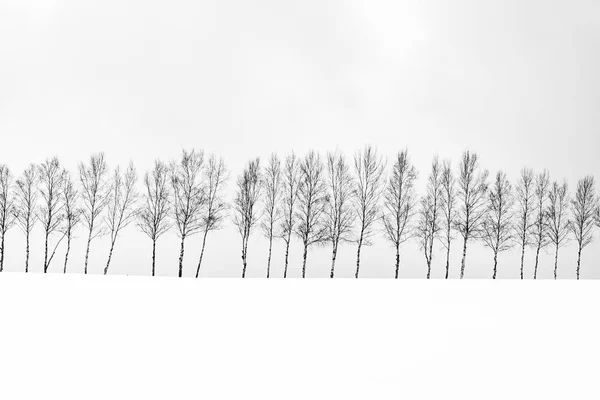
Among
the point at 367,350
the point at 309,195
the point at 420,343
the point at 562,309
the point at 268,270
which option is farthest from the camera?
the point at 309,195

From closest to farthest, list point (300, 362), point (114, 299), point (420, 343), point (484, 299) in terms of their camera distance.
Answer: point (300, 362), point (420, 343), point (114, 299), point (484, 299)

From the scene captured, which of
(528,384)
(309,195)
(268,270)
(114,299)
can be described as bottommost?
(268,270)

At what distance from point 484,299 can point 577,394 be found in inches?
307

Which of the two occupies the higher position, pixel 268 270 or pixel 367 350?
pixel 367 350

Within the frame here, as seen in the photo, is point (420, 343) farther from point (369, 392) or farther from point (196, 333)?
point (196, 333)

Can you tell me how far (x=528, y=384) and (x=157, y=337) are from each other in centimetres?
607

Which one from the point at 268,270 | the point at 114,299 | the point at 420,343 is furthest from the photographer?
the point at 268,270

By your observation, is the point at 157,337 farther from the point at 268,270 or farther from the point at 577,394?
the point at 268,270

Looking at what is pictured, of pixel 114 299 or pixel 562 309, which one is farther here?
pixel 114 299

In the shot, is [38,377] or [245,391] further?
[38,377]

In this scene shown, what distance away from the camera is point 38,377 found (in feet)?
15.8

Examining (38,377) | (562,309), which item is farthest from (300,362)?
(562,309)

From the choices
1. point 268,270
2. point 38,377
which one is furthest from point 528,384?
point 268,270

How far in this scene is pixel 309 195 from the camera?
33.6m
